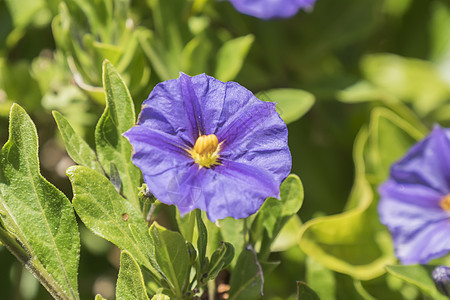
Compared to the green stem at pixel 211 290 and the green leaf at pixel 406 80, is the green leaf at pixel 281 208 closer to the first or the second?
the green stem at pixel 211 290

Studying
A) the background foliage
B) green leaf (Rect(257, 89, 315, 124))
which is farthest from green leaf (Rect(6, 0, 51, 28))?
green leaf (Rect(257, 89, 315, 124))

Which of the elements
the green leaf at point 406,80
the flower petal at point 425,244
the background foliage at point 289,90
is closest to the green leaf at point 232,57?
the background foliage at point 289,90

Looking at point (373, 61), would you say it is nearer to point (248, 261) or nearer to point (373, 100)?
point (373, 100)

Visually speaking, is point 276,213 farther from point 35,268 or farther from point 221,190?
point 35,268

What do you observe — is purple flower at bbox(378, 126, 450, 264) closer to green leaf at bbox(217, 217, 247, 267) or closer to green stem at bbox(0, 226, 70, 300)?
green leaf at bbox(217, 217, 247, 267)

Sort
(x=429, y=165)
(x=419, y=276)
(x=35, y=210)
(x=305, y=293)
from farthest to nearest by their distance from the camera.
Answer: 1. (x=429, y=165)
2. (x=419, y=276)
3. (x=305, y=293)
4. (x=35, y=210)

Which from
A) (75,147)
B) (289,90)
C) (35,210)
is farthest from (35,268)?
(289,90)
